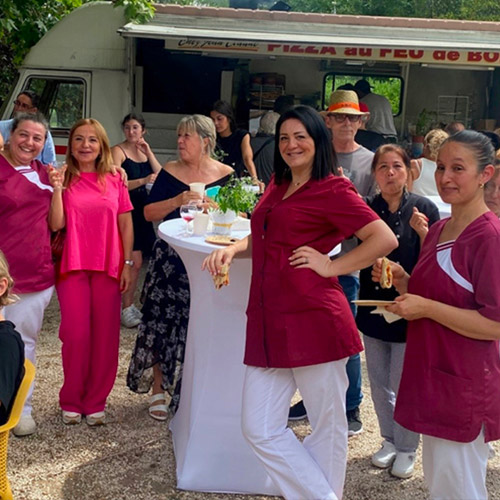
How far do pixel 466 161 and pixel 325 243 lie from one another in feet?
2.03

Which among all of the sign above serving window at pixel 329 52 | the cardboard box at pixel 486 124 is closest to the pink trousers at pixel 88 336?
the sign above serving window at pixel 329 52

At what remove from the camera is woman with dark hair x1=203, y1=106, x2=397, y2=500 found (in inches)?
105

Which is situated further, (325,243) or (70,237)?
(70,237)

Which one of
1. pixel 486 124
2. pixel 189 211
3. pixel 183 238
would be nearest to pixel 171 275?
pixel 189 211

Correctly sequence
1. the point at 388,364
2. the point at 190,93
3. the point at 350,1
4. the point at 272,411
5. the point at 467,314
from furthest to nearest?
the point at 350,1
the point at 190,93
the point at 388,364
the point at 272,411
the point at 467,314

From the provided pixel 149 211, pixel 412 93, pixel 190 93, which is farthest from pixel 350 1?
pixel 149 211

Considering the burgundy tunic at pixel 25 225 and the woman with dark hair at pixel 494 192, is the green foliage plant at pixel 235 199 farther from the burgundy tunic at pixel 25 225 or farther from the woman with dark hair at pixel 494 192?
the woman with dark hair at pixel 494 192

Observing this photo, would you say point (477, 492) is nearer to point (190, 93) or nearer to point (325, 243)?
point (325, 243)

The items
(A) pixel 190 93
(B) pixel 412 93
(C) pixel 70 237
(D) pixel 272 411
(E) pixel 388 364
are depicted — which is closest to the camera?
(D) pixel 272 411

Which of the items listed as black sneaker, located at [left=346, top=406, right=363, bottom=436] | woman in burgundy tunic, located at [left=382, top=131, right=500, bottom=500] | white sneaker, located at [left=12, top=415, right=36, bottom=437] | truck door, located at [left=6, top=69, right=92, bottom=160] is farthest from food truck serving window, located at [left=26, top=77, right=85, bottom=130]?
woman in burgundy tunic, located at [left=382, top=131, right=500, bottom=500]

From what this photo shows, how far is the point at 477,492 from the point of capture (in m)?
2.37

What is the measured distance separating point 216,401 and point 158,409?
2.99 ft

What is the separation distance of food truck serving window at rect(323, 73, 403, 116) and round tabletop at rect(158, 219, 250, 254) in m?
7.48

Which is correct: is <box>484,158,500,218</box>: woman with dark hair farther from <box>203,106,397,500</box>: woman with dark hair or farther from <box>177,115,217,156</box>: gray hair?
<box>177,115,217,156</box>: gray hair
